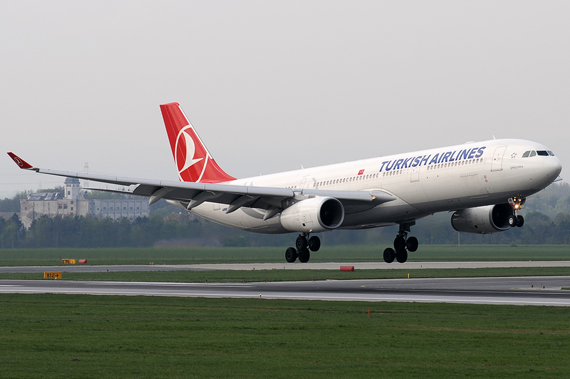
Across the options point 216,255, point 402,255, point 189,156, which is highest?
point 189,156

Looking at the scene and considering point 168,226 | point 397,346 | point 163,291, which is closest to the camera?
point 397,346

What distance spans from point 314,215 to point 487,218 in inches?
430

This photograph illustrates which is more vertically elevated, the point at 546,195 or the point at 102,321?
the point at 546,195

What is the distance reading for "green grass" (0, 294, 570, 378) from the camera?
15977mm

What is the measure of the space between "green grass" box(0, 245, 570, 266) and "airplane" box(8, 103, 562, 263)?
2798 cm

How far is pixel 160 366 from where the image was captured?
53.3 ft

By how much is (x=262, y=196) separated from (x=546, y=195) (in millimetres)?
112035

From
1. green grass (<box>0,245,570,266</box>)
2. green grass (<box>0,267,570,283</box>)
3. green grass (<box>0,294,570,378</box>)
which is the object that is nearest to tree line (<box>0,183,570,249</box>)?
green grass (<box>0,245,570,266</box>)

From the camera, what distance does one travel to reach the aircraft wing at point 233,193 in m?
44.4

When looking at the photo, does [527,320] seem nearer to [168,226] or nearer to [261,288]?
[261,288]

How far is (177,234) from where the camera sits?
82.6 m

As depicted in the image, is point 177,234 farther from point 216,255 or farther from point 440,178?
point 440,178

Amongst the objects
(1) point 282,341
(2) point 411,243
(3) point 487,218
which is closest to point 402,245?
(2) point 411,243

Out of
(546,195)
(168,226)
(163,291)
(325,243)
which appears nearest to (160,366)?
(163,291)
